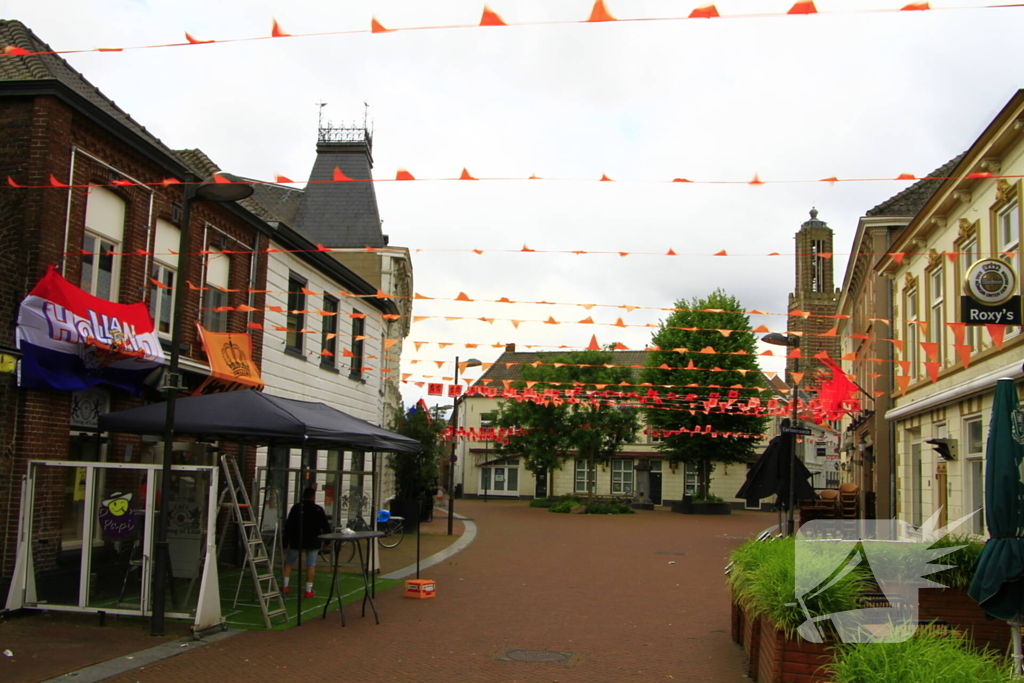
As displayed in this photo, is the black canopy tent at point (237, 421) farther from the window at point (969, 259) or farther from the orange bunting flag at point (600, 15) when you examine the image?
the window at point (969, 259)

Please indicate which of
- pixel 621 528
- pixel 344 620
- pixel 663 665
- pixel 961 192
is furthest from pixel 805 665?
pixel 621 528

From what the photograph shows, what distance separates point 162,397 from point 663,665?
27.6ft

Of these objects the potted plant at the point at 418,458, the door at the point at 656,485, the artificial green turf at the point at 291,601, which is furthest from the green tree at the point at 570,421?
the artificial green turf at the point at 291,601

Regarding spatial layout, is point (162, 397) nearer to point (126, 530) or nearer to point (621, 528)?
point (126, 530)

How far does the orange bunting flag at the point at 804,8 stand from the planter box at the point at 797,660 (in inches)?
171

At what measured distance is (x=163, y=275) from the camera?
46.8ft

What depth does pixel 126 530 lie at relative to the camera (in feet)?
33.2

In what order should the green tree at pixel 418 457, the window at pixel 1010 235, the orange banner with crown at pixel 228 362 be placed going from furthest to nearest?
the green tree at pixel 418 457, the orange banner with crown at pixel 228 362, the window at pixel 1010 235

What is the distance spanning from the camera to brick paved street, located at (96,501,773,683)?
8.41 m

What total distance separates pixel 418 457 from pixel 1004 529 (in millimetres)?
20182

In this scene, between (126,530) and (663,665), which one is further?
(126,530)

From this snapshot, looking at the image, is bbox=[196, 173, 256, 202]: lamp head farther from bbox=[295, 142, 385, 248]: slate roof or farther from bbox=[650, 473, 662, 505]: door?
bbox=[650, 473, 662, 505]: door

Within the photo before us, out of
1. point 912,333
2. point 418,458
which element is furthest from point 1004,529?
point 418,458

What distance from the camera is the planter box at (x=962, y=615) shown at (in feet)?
27.2
